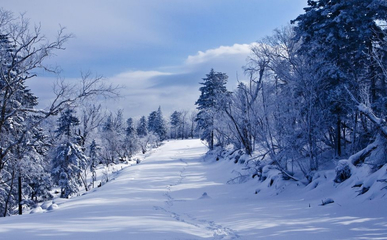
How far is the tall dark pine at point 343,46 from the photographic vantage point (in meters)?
12.0

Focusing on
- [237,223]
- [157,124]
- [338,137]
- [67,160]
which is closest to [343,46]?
[338,137]

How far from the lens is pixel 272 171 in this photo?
14.1 meters

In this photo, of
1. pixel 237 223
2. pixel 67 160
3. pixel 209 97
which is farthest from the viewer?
pixel 209 97

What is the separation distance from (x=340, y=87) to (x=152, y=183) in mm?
12124

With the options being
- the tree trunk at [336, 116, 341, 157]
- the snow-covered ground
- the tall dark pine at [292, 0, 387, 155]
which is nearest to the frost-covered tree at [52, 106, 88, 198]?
the snow-covered ground

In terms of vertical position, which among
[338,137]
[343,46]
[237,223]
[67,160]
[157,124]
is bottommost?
[237,223]

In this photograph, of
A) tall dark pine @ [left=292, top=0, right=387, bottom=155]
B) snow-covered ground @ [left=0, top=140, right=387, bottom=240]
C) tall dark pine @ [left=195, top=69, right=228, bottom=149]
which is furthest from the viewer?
tall dark pine @ [left=195, top=69, right=228, bottom=149]

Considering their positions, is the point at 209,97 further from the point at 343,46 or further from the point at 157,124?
the point at 157,124

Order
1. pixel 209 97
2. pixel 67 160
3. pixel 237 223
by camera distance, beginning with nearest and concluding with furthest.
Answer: pixel 237 223 → pixel 67 160 → pixel 209 97

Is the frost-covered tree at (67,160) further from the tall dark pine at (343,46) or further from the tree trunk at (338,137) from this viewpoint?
the tree trunk at (338,137)

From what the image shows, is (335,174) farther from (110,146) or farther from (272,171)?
(110,146)

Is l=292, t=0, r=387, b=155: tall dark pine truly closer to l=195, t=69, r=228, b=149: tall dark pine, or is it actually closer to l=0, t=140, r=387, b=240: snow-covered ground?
l=0, t=140, r=387, b=240: snow-covered ground

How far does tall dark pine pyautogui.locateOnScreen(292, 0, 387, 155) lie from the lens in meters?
12.0

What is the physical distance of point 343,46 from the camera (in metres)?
13.0
